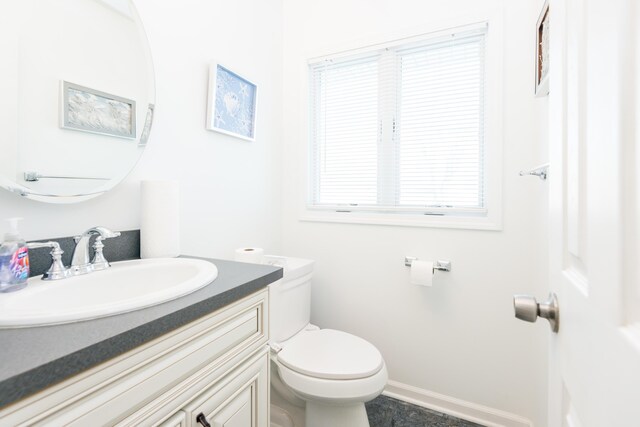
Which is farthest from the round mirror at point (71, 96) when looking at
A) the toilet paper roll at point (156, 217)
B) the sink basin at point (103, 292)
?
the sink basin at point (103, 292)

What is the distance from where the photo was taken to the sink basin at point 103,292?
1.83ft

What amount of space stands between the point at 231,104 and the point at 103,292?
104 centimetres

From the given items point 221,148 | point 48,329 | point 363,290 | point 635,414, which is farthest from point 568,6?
point 363,290

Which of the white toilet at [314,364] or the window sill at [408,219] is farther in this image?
the window sill at [408,219]

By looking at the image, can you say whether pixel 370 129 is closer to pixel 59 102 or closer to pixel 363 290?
pixel 363 290

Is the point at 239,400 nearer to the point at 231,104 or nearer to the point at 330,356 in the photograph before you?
the point at 330,356

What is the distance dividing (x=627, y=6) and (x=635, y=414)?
0.36 meters

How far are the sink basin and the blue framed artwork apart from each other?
729 millimetres

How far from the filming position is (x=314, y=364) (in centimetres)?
125

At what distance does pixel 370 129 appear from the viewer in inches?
72.1

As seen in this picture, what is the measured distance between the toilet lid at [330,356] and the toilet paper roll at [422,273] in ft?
1.34

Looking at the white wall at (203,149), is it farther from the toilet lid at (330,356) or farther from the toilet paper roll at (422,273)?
the toilet paper roll at (422,273)

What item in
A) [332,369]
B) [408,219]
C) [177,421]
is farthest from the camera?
[408,219]

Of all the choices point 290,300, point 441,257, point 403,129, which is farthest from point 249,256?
point 403,129
